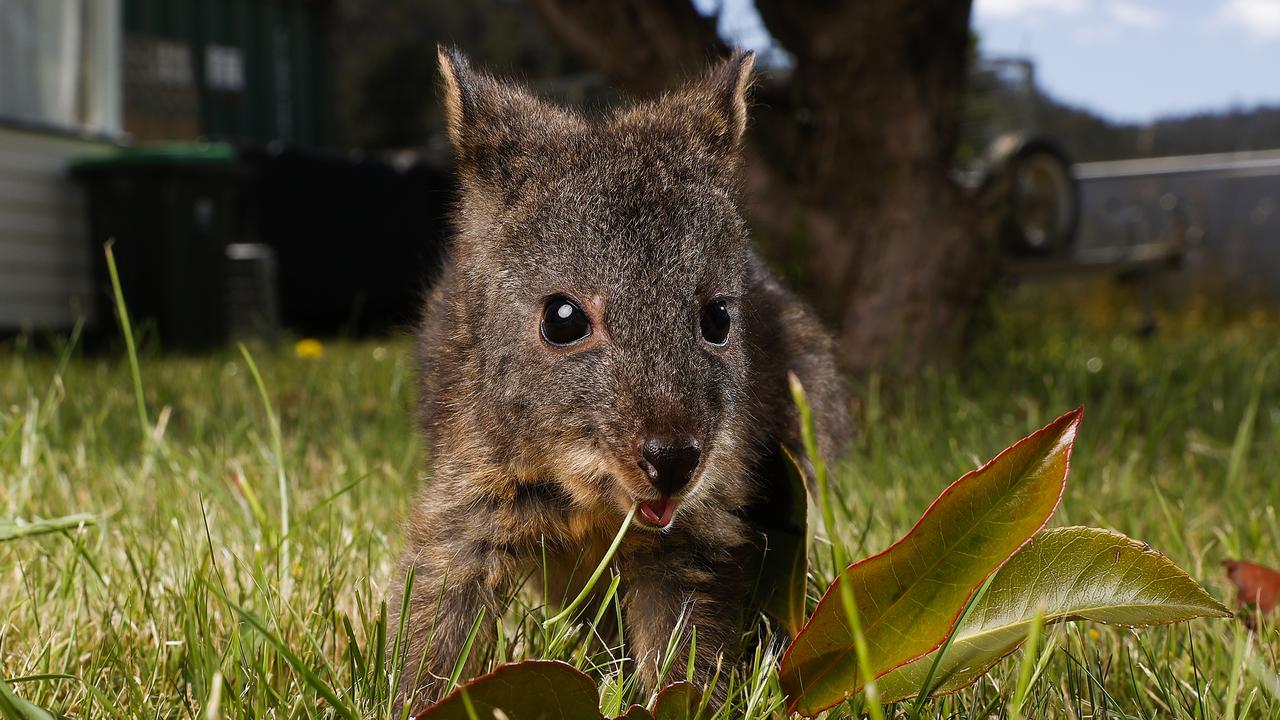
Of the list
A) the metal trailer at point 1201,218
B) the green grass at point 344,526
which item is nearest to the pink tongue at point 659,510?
the green grass at point 344,526

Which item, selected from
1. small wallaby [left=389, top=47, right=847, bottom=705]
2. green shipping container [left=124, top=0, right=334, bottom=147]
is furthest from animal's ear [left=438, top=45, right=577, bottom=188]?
green shipping container [left=124, top=0, right=334, bottom=147]

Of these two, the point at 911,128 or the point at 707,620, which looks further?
the point at 911,128

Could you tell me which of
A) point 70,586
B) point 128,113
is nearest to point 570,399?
point 70,586

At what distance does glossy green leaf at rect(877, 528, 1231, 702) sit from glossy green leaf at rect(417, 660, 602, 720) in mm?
476

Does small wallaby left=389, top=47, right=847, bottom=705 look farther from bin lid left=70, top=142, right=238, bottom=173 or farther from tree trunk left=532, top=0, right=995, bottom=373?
bin lid left=70, top=142, right=238, bottom=173

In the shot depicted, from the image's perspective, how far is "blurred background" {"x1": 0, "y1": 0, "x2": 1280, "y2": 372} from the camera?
5133 mm

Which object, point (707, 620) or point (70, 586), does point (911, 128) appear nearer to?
→ point (707, 620)

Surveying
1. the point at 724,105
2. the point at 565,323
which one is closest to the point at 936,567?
the point at 565,323

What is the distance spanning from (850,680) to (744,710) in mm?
254

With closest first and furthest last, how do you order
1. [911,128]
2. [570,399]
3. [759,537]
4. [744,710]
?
[570,399]
[744,710]
[759,537]
[911,128]

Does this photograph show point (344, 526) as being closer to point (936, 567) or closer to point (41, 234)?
point (936, 567)

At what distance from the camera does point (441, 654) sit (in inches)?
78.5

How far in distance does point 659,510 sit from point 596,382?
0.22 metres

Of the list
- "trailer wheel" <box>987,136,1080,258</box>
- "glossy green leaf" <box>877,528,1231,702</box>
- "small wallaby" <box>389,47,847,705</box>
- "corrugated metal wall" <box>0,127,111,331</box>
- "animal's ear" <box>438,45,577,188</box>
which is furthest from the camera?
"trailer wheel" <box>987,136,1080,258</box>
